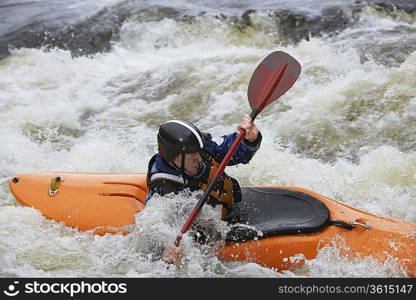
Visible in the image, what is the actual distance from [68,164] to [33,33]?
4.29 metres

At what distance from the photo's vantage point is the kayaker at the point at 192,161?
3096mm

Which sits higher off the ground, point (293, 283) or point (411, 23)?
point (293, 283)

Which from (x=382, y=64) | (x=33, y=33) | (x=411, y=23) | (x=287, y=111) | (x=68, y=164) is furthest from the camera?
(x=33, y=33)

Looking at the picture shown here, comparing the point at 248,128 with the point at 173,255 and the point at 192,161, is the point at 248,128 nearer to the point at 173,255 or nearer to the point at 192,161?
the point at 192,161

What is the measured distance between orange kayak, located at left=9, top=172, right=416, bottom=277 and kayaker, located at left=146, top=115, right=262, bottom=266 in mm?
203

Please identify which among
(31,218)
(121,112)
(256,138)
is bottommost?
(121,112)

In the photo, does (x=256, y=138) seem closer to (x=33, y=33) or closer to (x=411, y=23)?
(x=411, y=23)

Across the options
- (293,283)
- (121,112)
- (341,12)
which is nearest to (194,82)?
(121,112)

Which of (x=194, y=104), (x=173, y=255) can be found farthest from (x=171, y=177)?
(x=194, y=104)

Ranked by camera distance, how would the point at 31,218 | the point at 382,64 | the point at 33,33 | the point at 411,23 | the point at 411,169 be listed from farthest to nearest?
the point at 33,33, the point at 411,23, the point at 382,64, the point at 411,169, the point at 31,218

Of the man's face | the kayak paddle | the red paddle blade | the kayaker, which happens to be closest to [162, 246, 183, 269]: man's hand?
the kayaker

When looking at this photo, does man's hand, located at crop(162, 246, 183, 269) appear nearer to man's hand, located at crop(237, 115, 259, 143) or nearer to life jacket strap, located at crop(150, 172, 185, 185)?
life jacket strap, located at crop(150, 172, 185, 185)

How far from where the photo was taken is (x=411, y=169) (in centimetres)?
470

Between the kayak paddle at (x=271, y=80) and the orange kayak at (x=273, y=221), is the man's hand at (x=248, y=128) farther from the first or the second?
the orange kayak at (x=273, y=221)
